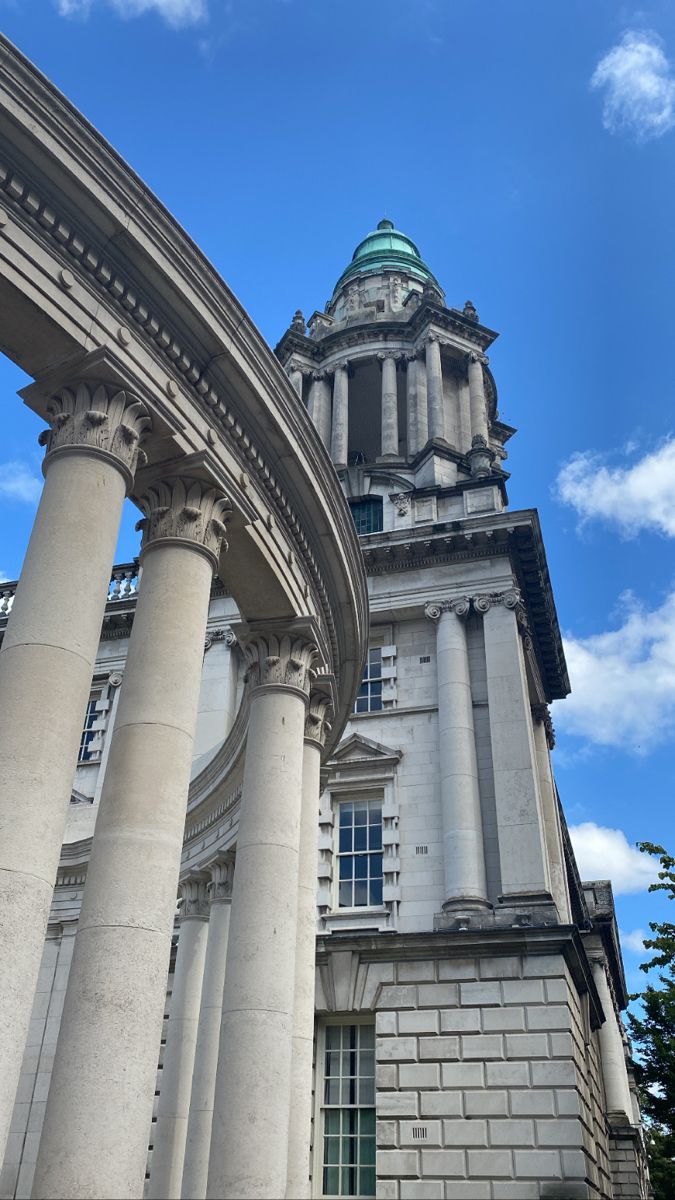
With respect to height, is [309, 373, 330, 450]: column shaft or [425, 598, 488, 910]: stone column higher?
[309, 373, 330, 450]: column shaft

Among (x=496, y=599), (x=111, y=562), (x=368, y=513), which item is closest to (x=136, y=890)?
(x=111, y=562)

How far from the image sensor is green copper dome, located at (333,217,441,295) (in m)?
60.4

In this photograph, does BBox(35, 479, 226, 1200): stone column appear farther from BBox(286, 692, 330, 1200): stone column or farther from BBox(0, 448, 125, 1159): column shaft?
BBox(286, 692, 330, 1200): stone column

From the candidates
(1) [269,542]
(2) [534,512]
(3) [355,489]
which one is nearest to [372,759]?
(2) [534,512]

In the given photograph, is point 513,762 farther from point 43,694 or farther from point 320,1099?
point 43,694

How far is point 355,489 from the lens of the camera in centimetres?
4044

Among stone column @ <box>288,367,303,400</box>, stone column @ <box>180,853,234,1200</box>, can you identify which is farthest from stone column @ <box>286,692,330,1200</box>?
stone column @ <box>288,367,303,400</box>

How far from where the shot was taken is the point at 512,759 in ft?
96.6

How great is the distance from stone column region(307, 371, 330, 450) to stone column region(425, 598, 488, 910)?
57.9 ft

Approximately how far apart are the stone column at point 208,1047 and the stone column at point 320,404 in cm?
2863

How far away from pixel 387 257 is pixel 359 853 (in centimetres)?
4398

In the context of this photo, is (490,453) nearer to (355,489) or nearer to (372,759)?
(355,489)

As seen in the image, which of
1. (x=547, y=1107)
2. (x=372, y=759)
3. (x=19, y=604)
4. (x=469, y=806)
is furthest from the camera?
(x=372, y=759)

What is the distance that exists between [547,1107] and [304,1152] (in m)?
11.4
